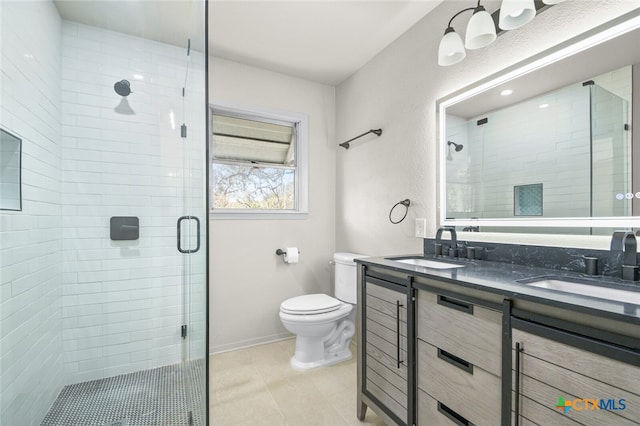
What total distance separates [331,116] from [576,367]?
8.52 feet

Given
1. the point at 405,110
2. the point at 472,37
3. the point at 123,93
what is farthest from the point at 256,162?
the point at 472,37

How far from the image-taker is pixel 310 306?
6.98 ft

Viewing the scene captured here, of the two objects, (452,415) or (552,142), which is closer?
(452,415)

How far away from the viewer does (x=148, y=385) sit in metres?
1.88

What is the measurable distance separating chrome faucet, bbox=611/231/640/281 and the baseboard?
230cm

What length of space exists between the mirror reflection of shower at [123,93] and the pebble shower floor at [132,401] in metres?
1.62

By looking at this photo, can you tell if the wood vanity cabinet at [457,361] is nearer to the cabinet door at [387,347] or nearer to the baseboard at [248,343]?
the cabinet door at [387,347]

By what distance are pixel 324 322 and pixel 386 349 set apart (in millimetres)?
705

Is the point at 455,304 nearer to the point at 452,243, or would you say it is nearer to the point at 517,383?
the point at 517,383

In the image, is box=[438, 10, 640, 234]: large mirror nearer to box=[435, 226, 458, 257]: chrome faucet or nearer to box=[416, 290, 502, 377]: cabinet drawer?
box=[435, 226, 458, 257]: chrome faucet

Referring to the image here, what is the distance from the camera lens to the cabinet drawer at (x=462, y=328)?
0.98 meters

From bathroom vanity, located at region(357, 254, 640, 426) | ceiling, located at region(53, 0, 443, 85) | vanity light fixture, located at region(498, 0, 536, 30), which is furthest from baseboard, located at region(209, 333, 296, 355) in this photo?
vanity light fixture, located at region(498, 0, 536, 30)

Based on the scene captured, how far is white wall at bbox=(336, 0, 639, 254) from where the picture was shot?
4.53 feet

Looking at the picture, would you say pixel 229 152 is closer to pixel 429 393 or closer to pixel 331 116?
pixel 331 116
